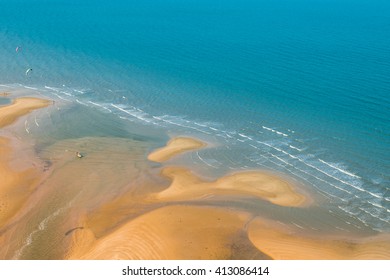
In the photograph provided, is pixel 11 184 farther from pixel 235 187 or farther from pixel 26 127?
pixel 235 187

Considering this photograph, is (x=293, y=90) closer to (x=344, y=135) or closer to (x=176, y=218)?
(x=344, y=135)

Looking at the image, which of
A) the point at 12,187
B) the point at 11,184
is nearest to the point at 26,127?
the point at 11,184

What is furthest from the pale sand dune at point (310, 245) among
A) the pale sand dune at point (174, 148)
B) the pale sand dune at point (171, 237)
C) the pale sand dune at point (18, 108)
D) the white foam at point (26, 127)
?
the pale sand dune at point (18, 108)

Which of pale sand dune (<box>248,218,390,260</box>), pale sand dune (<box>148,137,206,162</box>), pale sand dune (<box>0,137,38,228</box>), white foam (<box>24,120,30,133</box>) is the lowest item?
pale sand dune (<box>248,218,390,260</box>)

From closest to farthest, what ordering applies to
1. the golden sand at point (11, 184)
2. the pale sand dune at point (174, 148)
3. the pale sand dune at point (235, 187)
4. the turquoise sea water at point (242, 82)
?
the golden sand at point (11, 184)
the pale sand dune at point (235, 187)
the turquoise sea water at point (242, 82)
the pale sand dune at point (174, 148)

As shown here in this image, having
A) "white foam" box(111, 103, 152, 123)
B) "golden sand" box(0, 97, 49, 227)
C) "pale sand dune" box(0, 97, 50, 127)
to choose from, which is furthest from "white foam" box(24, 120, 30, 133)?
"white foam" box(111, 103, 152, 123)

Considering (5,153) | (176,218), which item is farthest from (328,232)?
(5,153)

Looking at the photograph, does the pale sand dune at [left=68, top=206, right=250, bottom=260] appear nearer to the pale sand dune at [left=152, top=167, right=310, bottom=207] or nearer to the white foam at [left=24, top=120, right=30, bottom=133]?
the pale sand dune at [left=152, top=167, right=310, bottom=207]

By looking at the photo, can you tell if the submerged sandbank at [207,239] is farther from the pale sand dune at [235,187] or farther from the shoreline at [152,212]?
the pale sand dune at [235,187]
